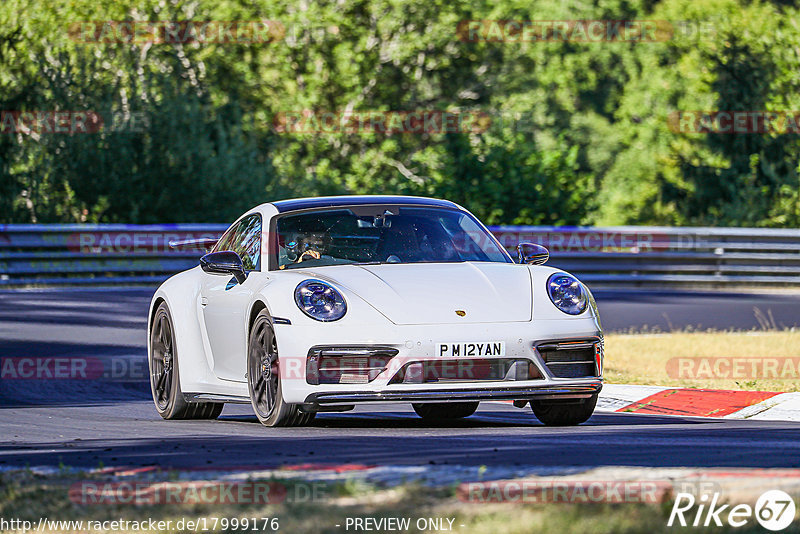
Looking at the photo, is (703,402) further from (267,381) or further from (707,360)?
(267,381)

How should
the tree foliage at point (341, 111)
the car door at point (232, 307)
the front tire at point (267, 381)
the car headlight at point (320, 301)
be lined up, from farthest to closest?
the tree foliage at point (341, 111)
the car door at point (232, 307)
the front tire at point (267, 381)
the car headlight at point (320, 301)

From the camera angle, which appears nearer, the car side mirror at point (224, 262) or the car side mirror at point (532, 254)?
the car side mirror at point (224, 262)

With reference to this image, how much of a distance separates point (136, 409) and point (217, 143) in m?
19.9

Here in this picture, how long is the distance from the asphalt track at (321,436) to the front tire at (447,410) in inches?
3.6

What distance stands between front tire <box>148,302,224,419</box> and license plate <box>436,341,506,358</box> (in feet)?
8.12

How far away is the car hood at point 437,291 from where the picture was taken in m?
8.57

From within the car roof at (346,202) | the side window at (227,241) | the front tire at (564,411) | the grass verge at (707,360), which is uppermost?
the car roof at (346,202)

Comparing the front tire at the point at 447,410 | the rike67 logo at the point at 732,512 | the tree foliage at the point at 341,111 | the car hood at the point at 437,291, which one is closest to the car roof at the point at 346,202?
the car hood at the point at 437,291

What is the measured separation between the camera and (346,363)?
8516 mm

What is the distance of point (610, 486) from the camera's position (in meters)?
5.78

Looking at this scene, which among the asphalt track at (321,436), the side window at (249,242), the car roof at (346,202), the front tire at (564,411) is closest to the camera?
the asphalt track at (321,436)

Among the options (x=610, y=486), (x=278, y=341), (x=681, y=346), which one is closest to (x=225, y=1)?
(x=681, y=346)

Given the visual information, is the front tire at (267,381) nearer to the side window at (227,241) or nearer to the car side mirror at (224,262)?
the car side mirror at (224,262)

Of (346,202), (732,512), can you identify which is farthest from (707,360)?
(732,512)
